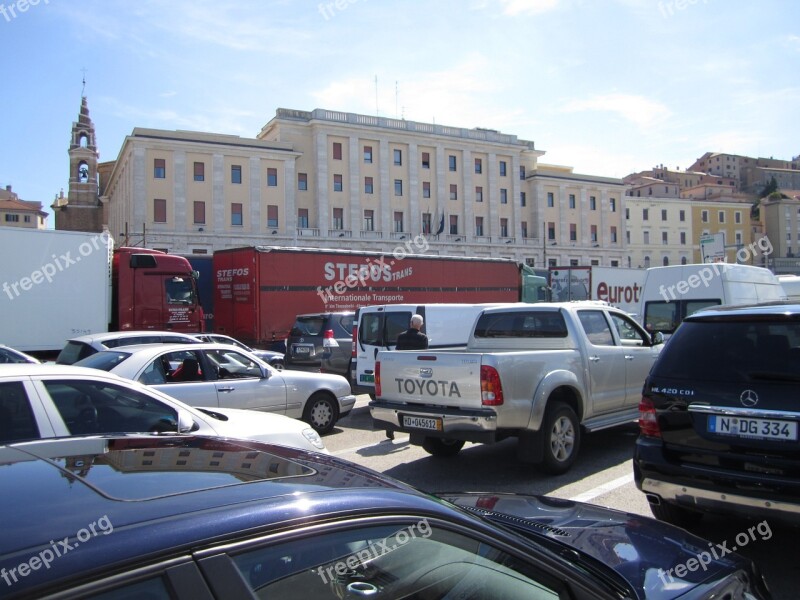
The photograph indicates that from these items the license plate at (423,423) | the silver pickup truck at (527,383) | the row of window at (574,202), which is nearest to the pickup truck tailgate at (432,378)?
the silver pickup truck at (527,383)

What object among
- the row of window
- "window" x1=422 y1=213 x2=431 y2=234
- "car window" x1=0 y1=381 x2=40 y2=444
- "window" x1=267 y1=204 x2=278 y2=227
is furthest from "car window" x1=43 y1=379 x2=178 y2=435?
the row of window

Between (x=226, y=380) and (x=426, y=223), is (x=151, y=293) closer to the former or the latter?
(x=226, y=380)

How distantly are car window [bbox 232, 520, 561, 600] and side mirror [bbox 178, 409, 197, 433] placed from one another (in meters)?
3.47

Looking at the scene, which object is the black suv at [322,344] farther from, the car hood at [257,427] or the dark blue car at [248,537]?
the dark blue car at [248,537]

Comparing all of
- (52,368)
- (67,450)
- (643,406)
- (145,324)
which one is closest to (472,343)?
(643,406)

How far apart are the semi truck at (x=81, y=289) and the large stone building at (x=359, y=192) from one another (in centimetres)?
3985

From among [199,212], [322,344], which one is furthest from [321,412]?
[199,212]

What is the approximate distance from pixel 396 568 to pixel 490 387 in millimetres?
4417

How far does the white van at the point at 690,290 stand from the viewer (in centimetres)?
1284

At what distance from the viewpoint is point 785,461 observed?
4.02 m

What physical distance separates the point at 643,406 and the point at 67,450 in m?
4.07

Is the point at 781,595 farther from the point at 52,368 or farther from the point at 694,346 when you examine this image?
the point at 52,368

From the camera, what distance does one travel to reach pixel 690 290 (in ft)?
43.2

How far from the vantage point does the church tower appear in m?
76.3
